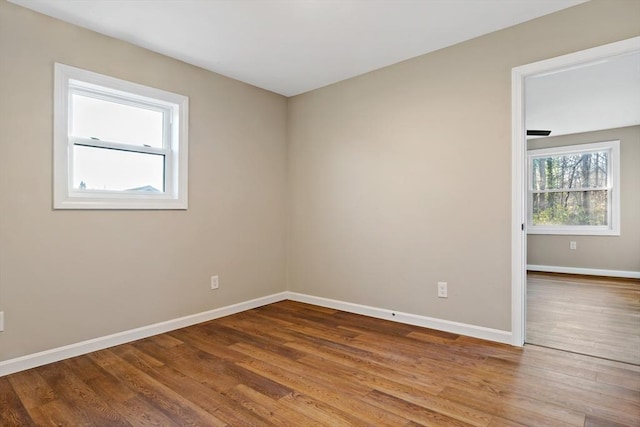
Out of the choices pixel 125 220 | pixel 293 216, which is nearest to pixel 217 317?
pixel 125 220

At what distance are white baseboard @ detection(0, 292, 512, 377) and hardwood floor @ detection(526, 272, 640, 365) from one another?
0.49 meters

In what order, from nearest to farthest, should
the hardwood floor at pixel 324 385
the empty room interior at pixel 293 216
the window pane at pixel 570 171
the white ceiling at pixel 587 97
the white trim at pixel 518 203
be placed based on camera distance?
the hardwood floor at pixel 324 385 < the empty room interior at pixel 293 216 < the white trim at pixel 518 203 < the white ceiling at pixel 587 97 < the window pane at pixel 570 171

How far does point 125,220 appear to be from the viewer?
290 centimetres

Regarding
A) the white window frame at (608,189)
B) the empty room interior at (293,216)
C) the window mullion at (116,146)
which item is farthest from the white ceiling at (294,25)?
the white window frame at (608,189)

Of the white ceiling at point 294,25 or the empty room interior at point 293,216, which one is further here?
the white ceiling at point 294,25

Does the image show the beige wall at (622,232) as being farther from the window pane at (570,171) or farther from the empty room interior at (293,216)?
the empty room interior at (293,216)

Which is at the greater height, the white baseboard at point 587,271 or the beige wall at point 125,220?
the beige wall at point 125,220

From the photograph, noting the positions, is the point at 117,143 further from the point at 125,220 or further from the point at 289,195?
the point at 289,195

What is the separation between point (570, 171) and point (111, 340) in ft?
23.4

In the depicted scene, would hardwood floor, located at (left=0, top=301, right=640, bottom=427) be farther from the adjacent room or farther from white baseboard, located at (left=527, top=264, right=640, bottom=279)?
white baseboard, located at (left=527, top=264, right=640, bottom=279)

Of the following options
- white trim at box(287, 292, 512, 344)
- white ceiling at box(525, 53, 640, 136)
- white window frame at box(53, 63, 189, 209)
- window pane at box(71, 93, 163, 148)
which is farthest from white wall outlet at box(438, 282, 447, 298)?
window pane at box(71, 93, 163, 148)

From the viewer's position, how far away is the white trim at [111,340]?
2.35 m

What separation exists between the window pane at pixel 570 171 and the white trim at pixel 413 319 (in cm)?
477

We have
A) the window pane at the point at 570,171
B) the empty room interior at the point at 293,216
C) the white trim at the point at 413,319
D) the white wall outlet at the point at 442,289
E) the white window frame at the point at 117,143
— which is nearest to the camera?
the empty room interior at the point at 293,216
